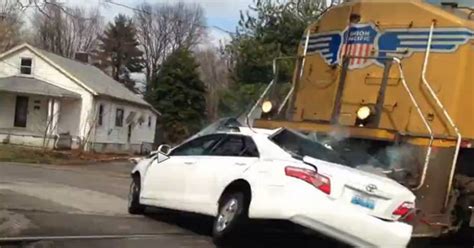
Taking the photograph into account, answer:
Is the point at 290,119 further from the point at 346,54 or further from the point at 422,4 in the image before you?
the point at 422,4

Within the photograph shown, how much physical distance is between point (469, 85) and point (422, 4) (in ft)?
4.85

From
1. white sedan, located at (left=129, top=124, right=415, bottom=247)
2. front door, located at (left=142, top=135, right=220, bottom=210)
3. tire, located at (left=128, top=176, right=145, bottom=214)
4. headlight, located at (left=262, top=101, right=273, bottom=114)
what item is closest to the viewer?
white sedan, located at (left=129, top=124, right=415, bottom=247)

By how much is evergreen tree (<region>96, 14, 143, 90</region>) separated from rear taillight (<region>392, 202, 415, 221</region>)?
71.1 meters

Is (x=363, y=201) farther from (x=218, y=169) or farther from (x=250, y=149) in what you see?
(x=218, y=169)

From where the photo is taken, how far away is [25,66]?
135 feet

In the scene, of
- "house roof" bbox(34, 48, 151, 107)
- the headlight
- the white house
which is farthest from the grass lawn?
the headlight

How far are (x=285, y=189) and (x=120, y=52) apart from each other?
71.5 meters

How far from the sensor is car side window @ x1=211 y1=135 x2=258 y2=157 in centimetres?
996

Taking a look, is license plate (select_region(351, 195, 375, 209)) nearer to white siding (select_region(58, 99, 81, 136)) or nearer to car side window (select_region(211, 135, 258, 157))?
car side window (select_region(211, 135, 258, 157))

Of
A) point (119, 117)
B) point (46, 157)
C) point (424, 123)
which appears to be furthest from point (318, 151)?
point (119, 117)

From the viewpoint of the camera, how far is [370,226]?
28.6ft

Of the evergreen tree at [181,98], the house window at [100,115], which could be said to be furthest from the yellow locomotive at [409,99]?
the evergreen tree at [181,98]

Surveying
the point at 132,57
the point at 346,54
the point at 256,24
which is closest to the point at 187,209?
the point at 346,54

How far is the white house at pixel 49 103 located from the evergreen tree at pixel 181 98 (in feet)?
38.2
